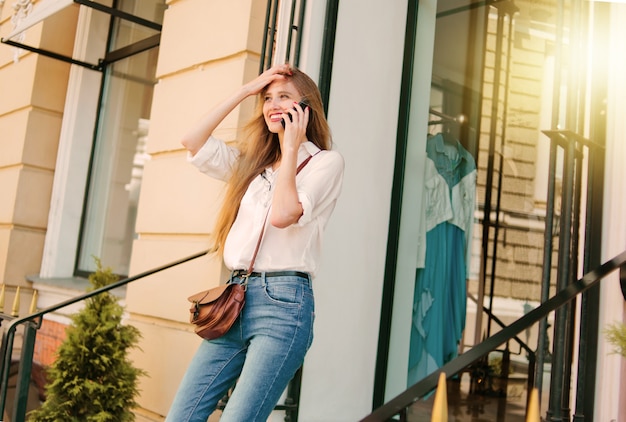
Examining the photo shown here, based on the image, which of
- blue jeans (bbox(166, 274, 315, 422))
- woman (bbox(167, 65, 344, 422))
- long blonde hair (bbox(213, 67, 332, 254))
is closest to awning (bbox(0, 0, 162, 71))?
long blonde hair (bbox(213, 67, 332, 254))

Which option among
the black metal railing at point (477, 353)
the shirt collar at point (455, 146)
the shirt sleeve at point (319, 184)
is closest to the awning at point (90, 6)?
the shirt collar at point (455, 146)

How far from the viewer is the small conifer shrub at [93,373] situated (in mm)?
3947

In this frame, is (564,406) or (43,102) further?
(43,102)

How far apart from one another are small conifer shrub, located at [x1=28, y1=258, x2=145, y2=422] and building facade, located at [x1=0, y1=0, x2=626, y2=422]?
0.80 ft

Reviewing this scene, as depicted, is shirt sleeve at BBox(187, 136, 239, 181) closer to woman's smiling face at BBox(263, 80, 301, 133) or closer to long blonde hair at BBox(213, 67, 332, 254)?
long blonde hair at BBox(213, 67, 332, 254)

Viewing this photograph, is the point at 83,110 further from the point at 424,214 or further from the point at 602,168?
→ the point at 602,168

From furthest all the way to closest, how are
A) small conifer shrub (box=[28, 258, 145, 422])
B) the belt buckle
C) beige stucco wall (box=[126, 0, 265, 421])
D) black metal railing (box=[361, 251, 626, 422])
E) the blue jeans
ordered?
beige stucco wall (box=[126, 0, 265, 421]) → small conifer shrub (box=[28, 258, 145, 422]) → the belt buckle → the blue jeans → black metal railing (box=[361, 251, 626, 422])

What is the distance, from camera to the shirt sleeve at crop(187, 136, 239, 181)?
2.56 m

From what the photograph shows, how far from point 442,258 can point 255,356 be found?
1.98 metres

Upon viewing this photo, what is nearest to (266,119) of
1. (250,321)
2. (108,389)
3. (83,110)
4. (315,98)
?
(315,98)

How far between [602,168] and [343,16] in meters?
1.57

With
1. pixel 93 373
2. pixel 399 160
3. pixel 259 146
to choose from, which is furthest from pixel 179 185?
pixel 259 146

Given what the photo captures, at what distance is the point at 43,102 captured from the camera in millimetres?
6484

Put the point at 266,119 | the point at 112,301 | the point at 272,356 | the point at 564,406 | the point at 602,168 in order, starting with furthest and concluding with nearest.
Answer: the point at 112,301, the point at 602,168, the point at 564,406, the point at 266,119, the point at 272,356
